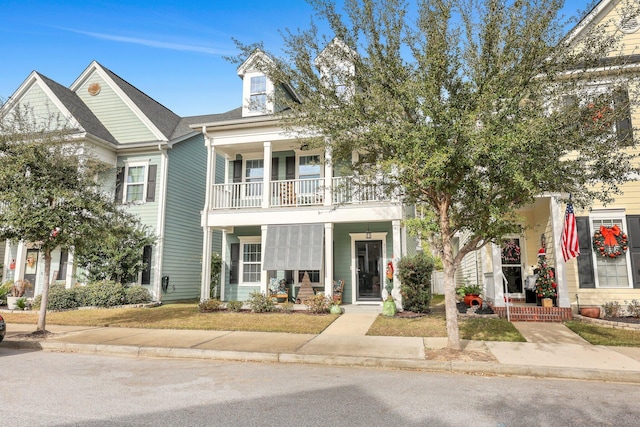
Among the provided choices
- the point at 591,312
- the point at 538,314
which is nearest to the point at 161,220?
the point at 538,314

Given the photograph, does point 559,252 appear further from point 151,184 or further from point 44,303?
point 151,184

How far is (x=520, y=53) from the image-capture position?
6.84 meters

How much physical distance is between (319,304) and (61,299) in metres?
9.19

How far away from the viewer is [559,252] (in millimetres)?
10758

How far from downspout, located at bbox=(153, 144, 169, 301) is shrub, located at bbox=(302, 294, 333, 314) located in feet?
22.6

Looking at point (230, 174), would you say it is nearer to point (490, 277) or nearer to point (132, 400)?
point (490, 277)

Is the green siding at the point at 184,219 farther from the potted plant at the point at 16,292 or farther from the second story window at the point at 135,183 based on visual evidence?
the potted plant at the point at 16,292

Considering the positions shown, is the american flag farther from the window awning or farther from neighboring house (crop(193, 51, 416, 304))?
the window awning

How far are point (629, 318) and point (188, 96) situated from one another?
14.3 m

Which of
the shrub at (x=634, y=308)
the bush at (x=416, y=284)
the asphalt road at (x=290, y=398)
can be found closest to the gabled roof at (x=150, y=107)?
the bush at (x=416, y=284)

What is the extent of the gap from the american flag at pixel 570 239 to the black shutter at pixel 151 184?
48.1 feet

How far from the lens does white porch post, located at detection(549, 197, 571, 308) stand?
10531 mm

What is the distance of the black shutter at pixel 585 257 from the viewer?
35.6ft

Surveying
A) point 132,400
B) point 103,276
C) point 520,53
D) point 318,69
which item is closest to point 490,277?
point 520,53
